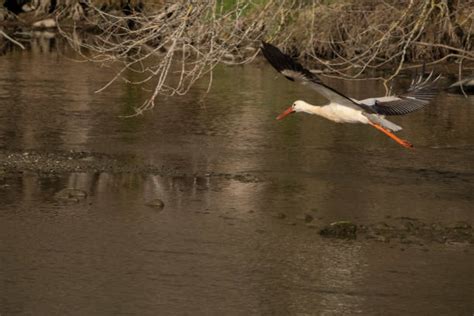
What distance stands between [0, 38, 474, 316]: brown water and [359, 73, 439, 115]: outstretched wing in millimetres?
1096

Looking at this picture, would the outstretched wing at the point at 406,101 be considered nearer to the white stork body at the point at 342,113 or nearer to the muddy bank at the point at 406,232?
the white stork body at the point at 342,113

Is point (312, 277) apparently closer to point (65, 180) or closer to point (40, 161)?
point (65, 180)

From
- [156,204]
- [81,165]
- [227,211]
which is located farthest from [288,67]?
[81,165]

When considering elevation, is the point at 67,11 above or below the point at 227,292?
above

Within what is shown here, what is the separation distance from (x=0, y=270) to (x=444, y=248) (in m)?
4.23

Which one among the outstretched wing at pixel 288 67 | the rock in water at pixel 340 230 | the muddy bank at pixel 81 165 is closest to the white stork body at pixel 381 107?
the rock in water at pixel 340 230

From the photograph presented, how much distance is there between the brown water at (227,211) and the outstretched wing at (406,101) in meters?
1.10

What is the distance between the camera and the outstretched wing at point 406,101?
13.7 meters

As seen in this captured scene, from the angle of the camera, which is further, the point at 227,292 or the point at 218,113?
the point at 218,113

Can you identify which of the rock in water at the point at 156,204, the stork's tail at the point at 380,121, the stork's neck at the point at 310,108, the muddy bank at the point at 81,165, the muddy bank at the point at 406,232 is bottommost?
the muddy bank at the point at 406,232

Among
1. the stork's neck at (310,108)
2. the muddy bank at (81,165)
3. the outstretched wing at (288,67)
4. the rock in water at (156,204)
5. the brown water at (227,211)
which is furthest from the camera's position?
the muddy bank at (81,165)

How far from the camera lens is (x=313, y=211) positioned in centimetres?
1398

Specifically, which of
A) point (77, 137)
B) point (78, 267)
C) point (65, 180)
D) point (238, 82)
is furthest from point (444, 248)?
point (238, 82)

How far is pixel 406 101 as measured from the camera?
13.8 meters
